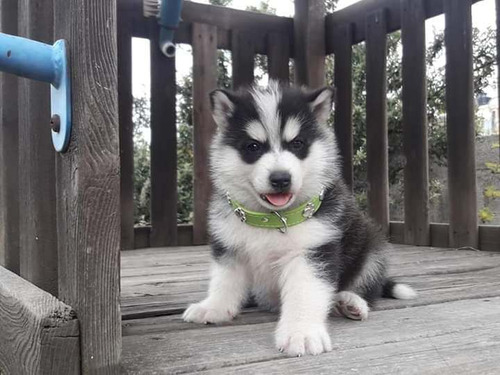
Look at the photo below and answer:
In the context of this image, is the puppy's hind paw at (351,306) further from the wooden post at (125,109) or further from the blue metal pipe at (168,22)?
the blue metal pipe at (168,22)

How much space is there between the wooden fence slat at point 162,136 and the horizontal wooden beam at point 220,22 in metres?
0.19

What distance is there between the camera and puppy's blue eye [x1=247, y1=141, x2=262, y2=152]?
240 cm

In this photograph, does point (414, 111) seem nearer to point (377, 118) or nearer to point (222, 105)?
point (377, 118)

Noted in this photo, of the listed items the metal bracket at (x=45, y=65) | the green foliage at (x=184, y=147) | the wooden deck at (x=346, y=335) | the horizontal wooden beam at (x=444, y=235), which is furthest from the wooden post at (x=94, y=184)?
the green foliage at (x=184, y=147)

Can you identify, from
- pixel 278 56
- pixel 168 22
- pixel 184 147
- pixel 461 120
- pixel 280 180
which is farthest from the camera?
pixel 184 147

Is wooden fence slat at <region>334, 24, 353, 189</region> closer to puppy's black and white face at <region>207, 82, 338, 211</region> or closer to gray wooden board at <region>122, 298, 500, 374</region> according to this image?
puppy's black and white face at <region>207, 82, 338, 211</region>

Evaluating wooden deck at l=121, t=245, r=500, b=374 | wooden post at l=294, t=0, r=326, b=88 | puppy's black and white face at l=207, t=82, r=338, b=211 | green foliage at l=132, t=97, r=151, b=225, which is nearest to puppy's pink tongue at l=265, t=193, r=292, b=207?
puppy's black and white face at l=207, t=82, r=338, b=211

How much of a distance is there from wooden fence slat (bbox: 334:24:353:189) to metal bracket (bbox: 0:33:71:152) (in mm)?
3752

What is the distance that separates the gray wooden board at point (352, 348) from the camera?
5.45ft

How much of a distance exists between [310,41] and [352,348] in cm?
382

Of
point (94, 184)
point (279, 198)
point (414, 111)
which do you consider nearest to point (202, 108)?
point (414, 111)

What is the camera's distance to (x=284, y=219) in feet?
7.55

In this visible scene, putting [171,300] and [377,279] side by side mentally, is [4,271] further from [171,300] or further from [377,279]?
[377,279]

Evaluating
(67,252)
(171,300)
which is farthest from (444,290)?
(67,252)
